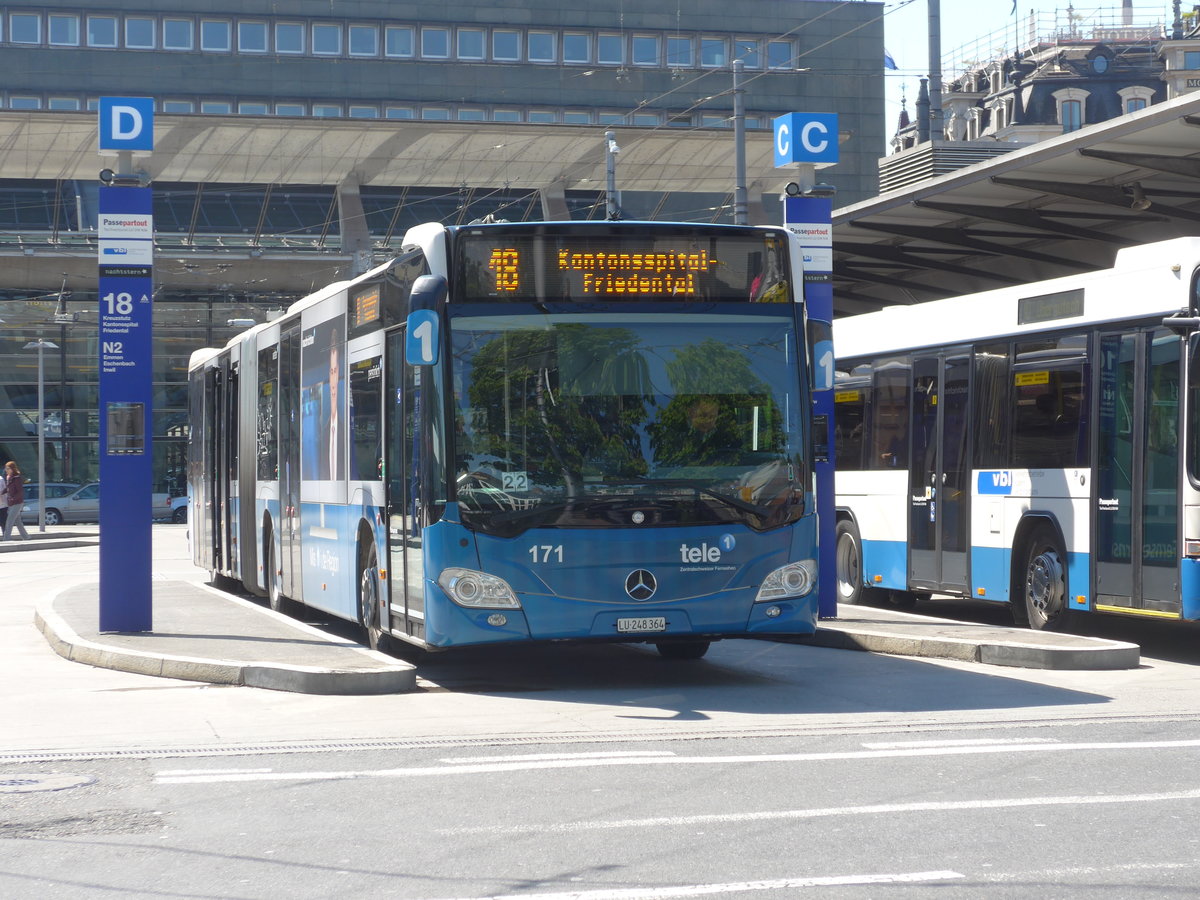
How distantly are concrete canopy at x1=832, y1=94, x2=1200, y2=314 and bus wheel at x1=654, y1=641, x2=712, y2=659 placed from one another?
709cm

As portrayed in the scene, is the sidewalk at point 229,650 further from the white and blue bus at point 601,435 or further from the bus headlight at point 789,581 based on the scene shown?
the bus headlight at point 789,581

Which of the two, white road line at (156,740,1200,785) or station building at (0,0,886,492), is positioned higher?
station building at (0,0,886,492)

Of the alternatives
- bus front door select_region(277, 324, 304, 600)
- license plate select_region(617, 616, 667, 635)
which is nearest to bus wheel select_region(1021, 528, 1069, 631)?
license plate select_region(617, 616, 667, 635)

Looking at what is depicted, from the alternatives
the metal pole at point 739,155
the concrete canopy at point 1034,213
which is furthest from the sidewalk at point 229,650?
the metal pole at point 739,155

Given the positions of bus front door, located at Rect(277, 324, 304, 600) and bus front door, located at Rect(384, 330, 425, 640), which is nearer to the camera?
bus front door, located at Rect(384, 330, 425, 640)

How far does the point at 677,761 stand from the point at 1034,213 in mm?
15244

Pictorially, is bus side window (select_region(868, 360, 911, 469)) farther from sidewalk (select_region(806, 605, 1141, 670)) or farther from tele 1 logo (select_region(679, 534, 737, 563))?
tele 1 logo (select_region(679, 534, 737, 563))

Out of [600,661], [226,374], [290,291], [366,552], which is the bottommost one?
[600,661]

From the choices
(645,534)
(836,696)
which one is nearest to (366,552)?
(645,534)

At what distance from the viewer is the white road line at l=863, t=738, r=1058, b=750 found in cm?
873

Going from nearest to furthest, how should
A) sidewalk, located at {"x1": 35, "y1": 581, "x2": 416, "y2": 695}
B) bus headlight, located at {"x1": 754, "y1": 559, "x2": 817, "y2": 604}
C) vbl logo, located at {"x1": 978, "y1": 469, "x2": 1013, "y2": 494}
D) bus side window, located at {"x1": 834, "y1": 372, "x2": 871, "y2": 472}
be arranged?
bus headlight, located at {"x1": 754, "y1": 559, "x2": 817, "y2": 604}, sidewalk, located at {"x1": 35, "y1": 581, "x2": 416, "y2": 695}, vbl logo, located at {"x1": 978, "y1": 469, "x2": 1013, "y2": 494}, bus side window, located at {"x1": 834, "y1": 372, "x2": 871, "y2": 472}

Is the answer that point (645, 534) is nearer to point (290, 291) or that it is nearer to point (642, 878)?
point (642, 878)

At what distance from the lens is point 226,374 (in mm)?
19531

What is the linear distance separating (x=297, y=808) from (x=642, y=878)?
6.44 ft
